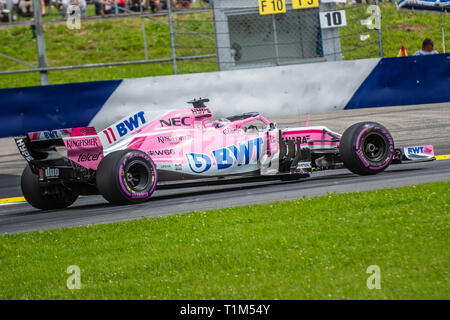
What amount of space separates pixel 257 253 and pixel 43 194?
4.79 m

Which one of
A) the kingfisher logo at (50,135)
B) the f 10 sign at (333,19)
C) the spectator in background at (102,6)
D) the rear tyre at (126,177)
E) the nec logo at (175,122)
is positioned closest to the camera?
the rear tyre at (126,177)

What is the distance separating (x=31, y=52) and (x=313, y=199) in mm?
25910

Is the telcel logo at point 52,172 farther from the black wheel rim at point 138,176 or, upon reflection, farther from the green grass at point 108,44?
the green grass at point 108,44

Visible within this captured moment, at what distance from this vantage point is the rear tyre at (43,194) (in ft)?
32.5

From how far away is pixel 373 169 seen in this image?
1029 centimetres

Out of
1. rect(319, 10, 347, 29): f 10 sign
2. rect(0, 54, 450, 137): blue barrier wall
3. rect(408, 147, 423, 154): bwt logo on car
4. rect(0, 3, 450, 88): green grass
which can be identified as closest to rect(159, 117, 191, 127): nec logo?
rect(408, 147, 423, 154): bwt logo on car

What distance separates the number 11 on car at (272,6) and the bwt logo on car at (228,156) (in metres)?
6.77

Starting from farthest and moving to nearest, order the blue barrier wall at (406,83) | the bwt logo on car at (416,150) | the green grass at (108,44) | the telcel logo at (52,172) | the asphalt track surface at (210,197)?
the green grass at (108,44)
the blue barrier wall at (406,83)
the bwt logo on car at (416,150)
the telcel logo at (52,172)
the asphalt track surface at (210,197)

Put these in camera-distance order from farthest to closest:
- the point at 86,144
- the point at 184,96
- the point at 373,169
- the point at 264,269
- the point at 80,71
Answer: the point at 80,71 → the point at 184,96 → the point at 373,169 → the point at 86,144 → the point at 264,269

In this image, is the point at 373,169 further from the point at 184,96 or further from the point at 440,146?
the point at 184,96

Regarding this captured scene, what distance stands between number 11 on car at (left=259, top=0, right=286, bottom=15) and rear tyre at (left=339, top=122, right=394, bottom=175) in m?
6.74

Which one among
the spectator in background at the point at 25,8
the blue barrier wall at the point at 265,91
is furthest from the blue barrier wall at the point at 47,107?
the spectator in background at the point at 25,8

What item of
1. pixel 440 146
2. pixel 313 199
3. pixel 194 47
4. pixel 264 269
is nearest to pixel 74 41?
pixel 194 47

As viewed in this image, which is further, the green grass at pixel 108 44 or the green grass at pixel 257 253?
the green grass at pixel 108 44
